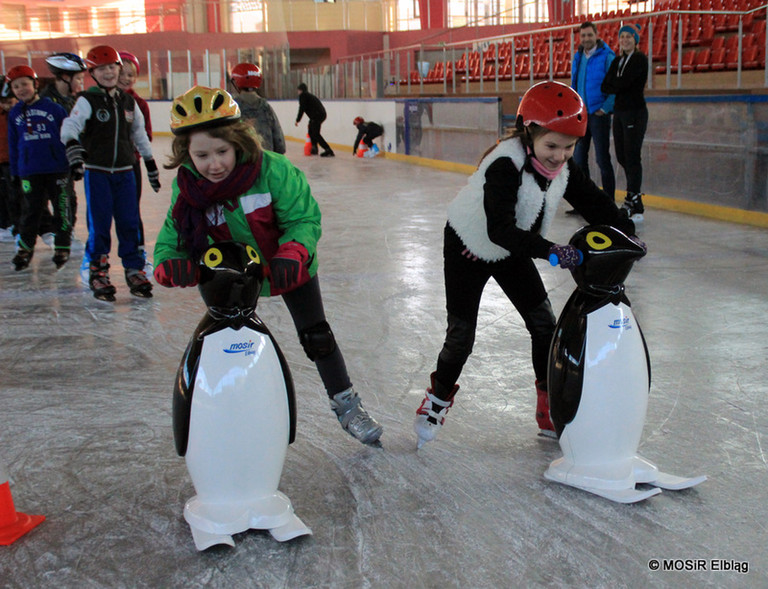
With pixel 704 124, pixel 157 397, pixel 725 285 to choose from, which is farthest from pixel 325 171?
pixel 157 397

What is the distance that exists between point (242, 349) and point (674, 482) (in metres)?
1.30

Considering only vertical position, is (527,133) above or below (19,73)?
below

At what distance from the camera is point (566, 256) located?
2.21m

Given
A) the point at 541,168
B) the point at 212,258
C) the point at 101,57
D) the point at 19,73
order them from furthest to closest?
the point at 19,73
the point at 101,57
the point at 541,168
the point at 212,258

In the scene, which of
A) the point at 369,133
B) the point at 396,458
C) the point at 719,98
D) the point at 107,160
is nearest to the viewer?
the point at 396,458

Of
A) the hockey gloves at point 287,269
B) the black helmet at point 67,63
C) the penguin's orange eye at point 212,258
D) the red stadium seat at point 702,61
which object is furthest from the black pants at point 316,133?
the penguin's orange eye at point 212,258

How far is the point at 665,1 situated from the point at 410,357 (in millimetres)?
11414

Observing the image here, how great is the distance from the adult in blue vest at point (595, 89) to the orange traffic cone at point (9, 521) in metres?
6.19

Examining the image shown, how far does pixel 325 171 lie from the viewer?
43.9 feet

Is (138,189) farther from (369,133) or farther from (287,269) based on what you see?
(369,133)

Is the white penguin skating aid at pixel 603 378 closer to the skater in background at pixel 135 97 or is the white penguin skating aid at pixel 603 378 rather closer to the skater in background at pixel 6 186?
the skater in background at pixel 135 97

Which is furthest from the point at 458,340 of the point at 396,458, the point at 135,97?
the point at 135,97

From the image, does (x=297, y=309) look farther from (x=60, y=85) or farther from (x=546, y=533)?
(x=60, y=85)

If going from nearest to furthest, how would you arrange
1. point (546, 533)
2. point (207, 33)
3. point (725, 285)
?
point (546, 533) < point (725, 285) < point (207, 33)
